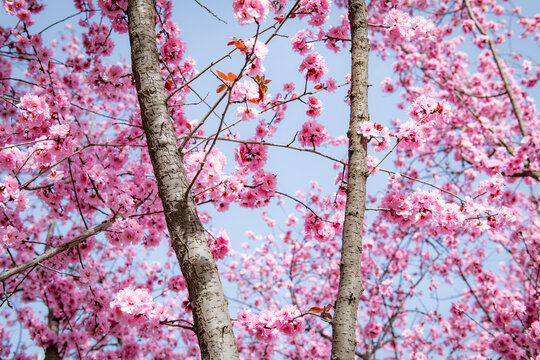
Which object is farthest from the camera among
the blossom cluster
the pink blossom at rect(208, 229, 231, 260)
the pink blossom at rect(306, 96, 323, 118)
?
the pink blossom at rect(306, 96, 323, 118)

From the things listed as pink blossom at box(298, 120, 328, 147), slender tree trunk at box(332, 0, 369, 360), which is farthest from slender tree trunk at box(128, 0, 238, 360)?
pink blossom at box(298, 120, 328, 147)

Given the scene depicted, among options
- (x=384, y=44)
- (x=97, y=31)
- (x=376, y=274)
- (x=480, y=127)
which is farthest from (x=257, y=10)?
(x=384, y=44)

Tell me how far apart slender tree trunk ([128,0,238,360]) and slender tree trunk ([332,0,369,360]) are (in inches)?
23.4

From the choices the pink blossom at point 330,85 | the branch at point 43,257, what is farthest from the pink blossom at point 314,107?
the branch at point 43,257

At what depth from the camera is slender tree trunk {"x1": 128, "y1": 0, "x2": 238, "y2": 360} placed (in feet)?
5.82

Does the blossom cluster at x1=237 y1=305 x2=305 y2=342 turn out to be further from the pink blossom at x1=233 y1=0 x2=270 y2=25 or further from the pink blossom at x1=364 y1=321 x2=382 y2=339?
the pink blossom at x1=364 y1=321 x2=382 y2=339

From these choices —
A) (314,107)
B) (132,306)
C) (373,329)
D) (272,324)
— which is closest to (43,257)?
(132,306)

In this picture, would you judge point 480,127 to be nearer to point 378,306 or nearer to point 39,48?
point 378,306

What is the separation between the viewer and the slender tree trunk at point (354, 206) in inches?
73.0

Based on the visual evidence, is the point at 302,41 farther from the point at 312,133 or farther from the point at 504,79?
the point at 504,79

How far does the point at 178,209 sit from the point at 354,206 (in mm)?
1086

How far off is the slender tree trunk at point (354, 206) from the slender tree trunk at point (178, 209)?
594 millimetres

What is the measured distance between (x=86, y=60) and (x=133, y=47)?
2.78 m

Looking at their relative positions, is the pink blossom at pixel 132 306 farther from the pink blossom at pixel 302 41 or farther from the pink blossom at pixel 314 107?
the pink blossom at pixel 302 41
